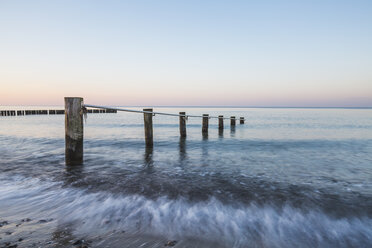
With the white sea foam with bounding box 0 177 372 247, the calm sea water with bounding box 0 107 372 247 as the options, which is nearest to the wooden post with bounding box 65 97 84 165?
the calm sea water with bounding box 0 107 372 247

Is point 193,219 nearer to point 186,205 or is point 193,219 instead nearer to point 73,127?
point 186,205

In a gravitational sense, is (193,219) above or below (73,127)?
below

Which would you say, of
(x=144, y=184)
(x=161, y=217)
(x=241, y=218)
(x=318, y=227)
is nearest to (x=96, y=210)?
(x=161, y=217)

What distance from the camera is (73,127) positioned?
251 inches

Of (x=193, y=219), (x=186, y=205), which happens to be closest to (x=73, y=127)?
(x=186, y=205)

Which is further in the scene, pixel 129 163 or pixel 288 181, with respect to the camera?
pixel 129 163

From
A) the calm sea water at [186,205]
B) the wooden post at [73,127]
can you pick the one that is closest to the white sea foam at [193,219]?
the calm sea water at [186,205]

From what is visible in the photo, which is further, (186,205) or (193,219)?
(186,205)

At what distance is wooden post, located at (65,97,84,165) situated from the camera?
6.27 m

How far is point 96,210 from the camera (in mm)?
3889

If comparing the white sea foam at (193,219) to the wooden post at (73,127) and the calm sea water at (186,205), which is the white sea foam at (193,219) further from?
the wooden post at (73,127)

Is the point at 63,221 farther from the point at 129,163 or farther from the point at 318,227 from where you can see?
the point at 129,163

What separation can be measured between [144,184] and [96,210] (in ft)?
5.50

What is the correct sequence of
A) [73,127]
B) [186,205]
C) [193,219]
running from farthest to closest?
1. [73,127]
2. [186,205]
3. [193,219]
